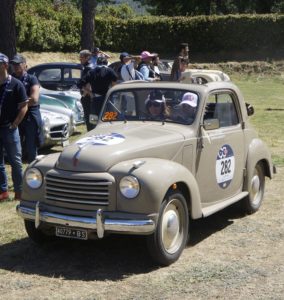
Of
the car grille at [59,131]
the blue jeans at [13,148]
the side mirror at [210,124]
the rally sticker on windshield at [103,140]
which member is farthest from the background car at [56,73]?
the rally sticker on windshield at [103,140]

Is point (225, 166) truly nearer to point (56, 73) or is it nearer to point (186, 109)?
point (186, 109)

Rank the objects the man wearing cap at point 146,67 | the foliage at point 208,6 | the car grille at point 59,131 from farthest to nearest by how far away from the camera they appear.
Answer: the foliage at point 208,6 → the man wearing cap at point 146,67 → the car grille at point 59,131

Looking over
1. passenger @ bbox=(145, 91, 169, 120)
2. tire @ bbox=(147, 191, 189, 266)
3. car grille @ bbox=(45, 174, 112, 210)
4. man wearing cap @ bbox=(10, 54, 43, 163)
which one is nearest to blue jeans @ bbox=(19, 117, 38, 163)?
man wearing cap @ bbox=(10, 54, 43, 163)

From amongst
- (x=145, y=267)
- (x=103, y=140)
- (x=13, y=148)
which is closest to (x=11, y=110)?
(x=13, y=148)

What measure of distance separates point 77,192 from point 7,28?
27.3ft

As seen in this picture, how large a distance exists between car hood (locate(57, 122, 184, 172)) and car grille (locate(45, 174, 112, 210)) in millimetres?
115

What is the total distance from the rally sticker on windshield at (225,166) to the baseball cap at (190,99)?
23.9 inches

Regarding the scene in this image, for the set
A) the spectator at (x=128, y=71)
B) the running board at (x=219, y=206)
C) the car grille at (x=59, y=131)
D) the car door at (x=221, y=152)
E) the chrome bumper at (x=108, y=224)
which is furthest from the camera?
the spectator at (x=128, y=71)

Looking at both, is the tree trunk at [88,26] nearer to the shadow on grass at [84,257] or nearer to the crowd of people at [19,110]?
the crowd of people at [19,110]

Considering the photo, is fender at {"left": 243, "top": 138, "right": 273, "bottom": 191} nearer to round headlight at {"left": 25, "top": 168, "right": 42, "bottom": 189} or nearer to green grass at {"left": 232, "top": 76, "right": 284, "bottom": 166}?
round headlight at {"left": 25, "top": 168, "right": 42, "bottom": 189}

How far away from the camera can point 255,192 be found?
749 centimetres

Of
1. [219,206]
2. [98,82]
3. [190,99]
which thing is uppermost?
[190,99]

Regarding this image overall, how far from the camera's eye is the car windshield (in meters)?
6.43

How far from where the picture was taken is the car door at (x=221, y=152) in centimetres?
634
